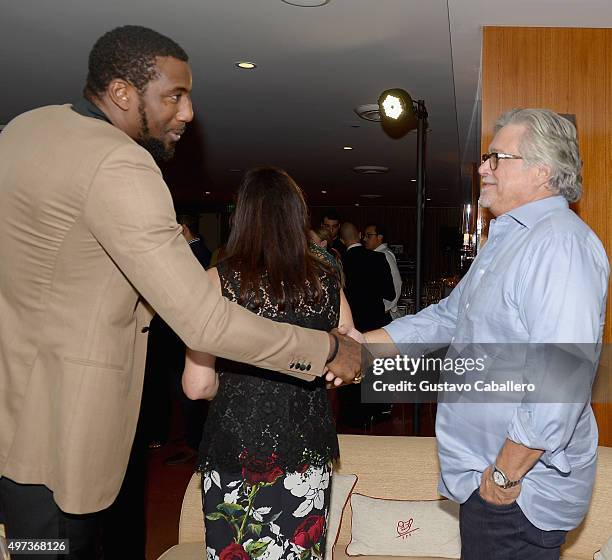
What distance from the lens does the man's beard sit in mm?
1577

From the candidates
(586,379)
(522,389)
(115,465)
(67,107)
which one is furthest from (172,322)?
(586,379)

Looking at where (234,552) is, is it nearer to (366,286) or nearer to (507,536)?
(507,536)

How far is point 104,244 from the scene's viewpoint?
1392 millimetres

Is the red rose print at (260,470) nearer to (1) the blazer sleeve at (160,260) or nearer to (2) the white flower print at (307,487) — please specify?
(2) the white flower print at (307,487)

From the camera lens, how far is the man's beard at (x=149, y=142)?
62.1 inches

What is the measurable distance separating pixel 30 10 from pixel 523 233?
3.82 metres

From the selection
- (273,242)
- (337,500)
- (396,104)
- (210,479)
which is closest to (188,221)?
(396,104)

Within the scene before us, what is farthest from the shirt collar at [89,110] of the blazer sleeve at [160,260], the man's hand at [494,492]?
the man's hand at [494,492]

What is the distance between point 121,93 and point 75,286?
46cm

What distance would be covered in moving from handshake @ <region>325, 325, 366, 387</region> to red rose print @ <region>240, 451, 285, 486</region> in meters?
0.30

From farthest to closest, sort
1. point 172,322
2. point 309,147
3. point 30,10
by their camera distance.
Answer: point 309,147, point 30,10, point 172,322

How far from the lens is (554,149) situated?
5.53 feet

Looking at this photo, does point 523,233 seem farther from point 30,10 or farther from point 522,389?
point 30,10

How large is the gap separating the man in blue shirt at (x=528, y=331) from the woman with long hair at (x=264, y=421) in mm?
470
